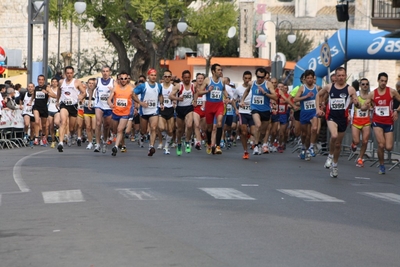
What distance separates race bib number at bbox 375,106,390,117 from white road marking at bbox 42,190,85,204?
7.54 meters

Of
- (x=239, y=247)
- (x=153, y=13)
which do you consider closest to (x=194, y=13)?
(x=153, y=13)

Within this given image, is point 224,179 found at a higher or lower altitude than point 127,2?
lower

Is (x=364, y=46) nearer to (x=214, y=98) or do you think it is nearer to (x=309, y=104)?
(x=309, y=104)

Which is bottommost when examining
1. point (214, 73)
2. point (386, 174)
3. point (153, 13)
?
point (386, 174)

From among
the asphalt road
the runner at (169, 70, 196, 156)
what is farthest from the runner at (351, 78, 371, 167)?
the runner at (169, 70, 196, 156)

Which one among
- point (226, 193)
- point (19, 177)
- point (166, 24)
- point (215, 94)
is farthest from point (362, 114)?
point (166, 24)

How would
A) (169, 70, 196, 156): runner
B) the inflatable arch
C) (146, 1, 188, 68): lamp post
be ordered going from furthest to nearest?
(146, 1, 188, 68): lamp post < the inflatable arch < (169, 70, 196, 156): runner

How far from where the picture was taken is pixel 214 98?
77.8 ft

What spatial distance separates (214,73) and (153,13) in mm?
35186

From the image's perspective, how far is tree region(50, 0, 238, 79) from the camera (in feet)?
188

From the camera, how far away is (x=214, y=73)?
23547mm

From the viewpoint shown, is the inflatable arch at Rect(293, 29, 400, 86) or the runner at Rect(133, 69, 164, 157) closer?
the runner at Rect(133, 69, 164, 157)

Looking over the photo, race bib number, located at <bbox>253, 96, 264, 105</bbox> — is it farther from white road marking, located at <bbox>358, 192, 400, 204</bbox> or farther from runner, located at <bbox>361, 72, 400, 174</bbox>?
white road marking, located at <bbox>358, 192, 400, 204</bbox>

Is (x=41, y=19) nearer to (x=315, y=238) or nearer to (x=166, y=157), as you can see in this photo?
(x=166, y=157)
